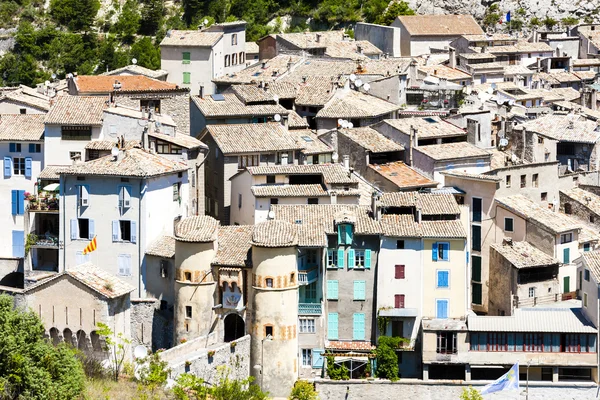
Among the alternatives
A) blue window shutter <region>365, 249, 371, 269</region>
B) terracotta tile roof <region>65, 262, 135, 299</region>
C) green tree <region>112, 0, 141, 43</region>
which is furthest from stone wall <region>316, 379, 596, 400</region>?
green tree <region>112, 0, 141, 43</region>

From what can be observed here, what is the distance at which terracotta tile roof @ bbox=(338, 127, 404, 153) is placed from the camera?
3312 inches

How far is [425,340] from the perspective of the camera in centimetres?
7069

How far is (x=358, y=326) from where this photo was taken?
72.2 metres

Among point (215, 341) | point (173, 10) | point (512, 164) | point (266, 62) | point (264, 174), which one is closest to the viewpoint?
point (215, 341)

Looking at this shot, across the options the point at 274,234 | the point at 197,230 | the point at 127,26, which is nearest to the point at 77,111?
the point at 197,230

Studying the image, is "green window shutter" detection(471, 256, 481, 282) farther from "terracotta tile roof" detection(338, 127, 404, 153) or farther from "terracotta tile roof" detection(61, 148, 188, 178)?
"terracotta tile roof" detection(61, 148, 188, 178)

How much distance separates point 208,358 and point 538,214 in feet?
67.1

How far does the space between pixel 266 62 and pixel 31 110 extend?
79.8ft

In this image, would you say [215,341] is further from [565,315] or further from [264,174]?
[565,315]

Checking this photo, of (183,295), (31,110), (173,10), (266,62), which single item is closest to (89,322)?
(183,295)

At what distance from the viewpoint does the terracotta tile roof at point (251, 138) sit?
82000 millimetres

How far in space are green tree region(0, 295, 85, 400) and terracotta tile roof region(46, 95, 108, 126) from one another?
24.0m

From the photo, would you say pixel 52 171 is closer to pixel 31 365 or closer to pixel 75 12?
pixel 31 365

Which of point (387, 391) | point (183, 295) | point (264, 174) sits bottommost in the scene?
point (387, 391)
